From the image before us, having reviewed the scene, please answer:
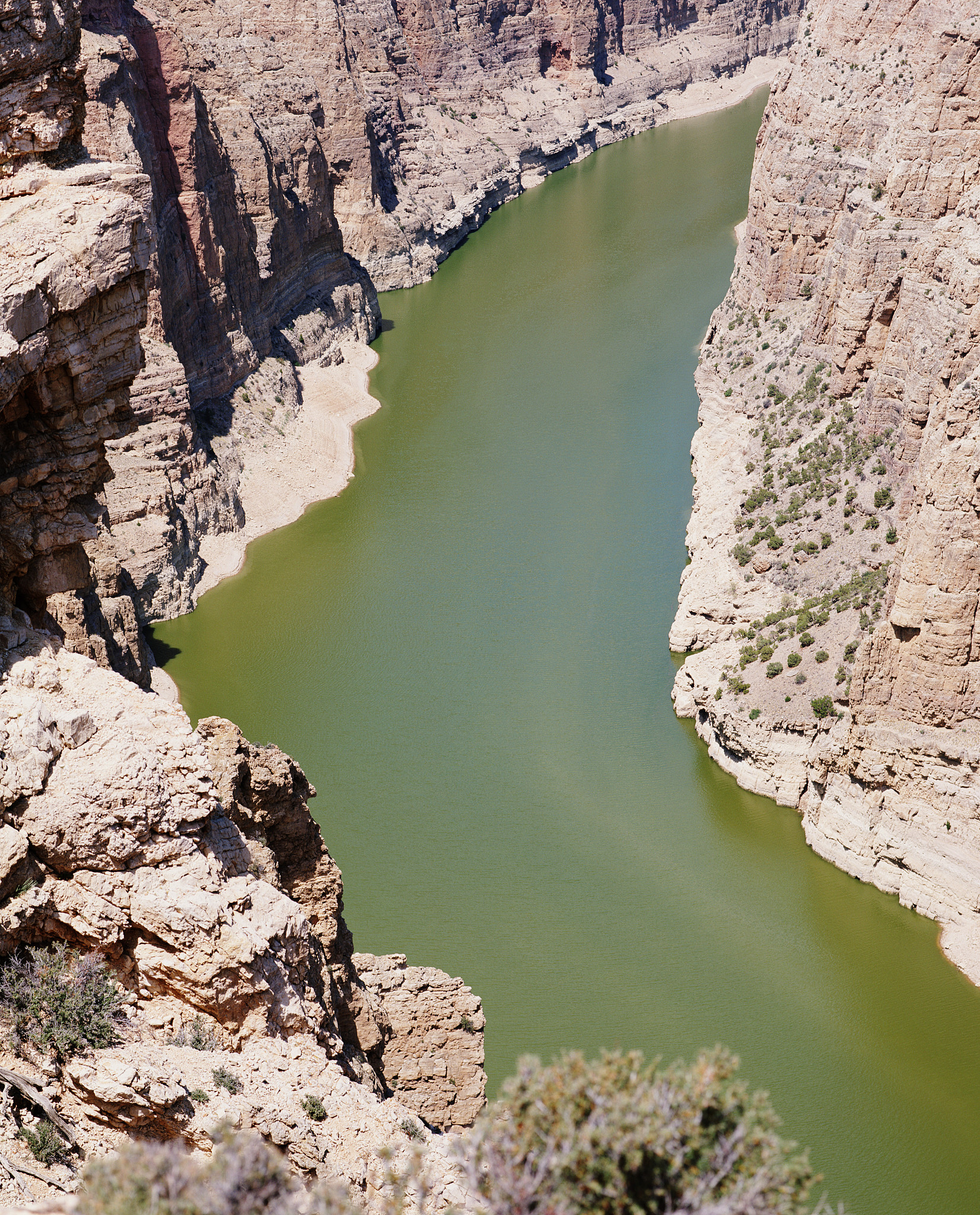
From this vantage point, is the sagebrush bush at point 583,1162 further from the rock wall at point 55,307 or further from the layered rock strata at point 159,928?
the rock wall at point 55,307

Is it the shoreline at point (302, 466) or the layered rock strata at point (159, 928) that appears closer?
the layered rock strata at point (159, 928)

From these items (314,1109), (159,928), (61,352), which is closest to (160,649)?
(61,352)

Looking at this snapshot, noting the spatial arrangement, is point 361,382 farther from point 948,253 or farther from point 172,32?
point 948,253

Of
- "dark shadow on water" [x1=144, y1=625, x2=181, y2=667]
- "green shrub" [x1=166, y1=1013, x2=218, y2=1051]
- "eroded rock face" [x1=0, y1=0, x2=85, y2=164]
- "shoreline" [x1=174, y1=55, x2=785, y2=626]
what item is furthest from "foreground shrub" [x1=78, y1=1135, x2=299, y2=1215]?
"dark shadow on water" [x1=144, y1=625, x2=181, y2=667]

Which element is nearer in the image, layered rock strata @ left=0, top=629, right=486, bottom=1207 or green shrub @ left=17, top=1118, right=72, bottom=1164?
green shrub @ left=17, top=1118, right=72, bottom=1164

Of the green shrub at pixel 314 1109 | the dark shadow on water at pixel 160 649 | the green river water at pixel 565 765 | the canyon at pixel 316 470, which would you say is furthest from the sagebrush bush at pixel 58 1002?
the dark shadow on water at pixel 160 649

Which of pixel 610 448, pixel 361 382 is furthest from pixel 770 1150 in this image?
pixel 361 382

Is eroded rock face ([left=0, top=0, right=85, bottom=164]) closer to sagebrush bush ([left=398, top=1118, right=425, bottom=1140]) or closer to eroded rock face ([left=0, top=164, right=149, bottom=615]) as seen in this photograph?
eroded rock face ([left=0, top=164, right=149, bottom=615])

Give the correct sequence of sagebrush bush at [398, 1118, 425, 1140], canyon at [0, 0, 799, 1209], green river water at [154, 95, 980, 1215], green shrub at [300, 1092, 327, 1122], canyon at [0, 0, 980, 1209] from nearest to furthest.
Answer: canyon at [0, 0, 799, 1209] < green shrub at [300, 1092, 327, 1122] < canyon at [0, 0, 980, 1209] < sagebrush bush at [398, 1118, 425, 1140] < green river water at [154, 95, 980, 1215]
